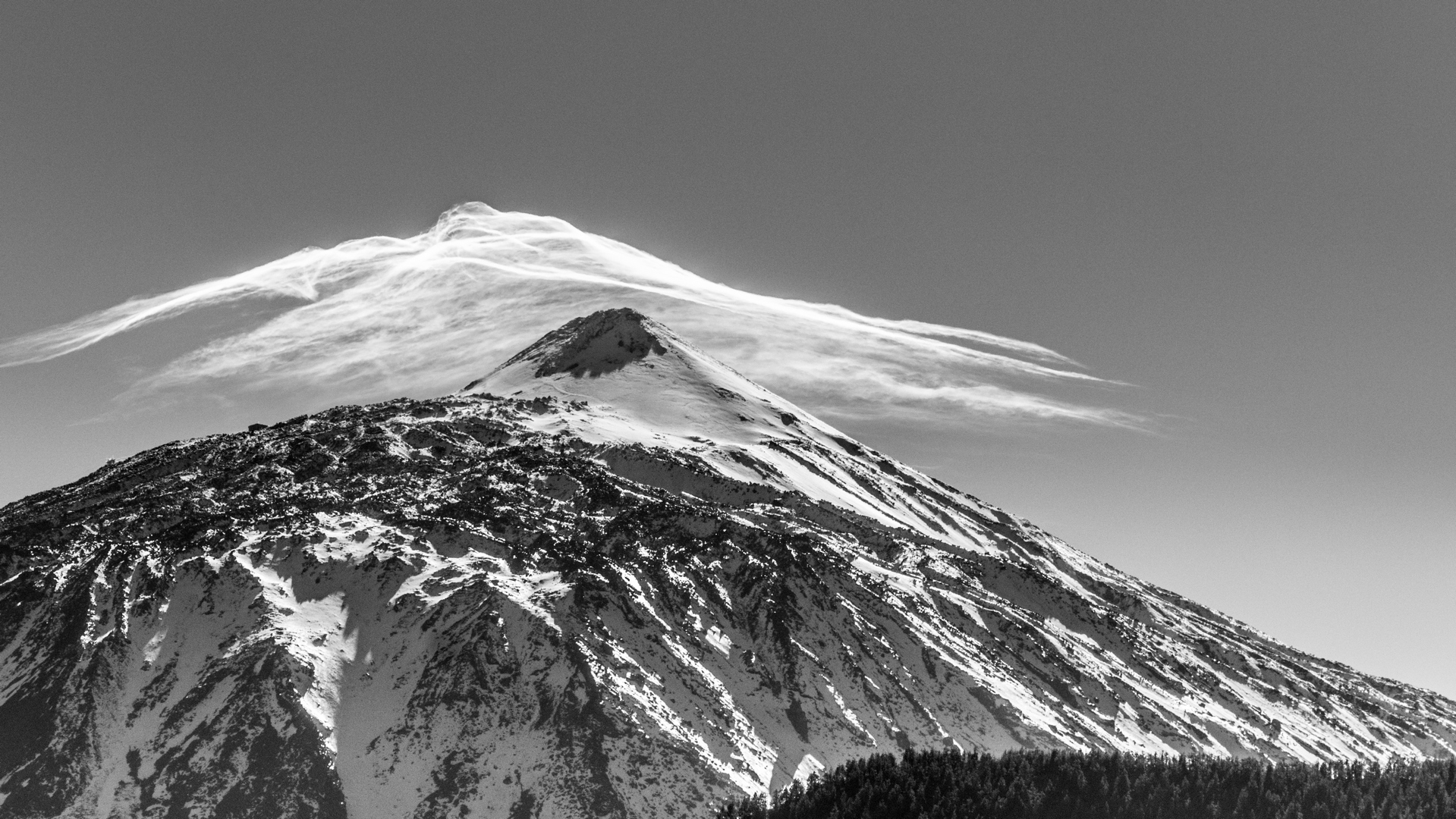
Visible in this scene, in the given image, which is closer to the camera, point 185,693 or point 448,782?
point 448,782

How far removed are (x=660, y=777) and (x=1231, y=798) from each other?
258ft

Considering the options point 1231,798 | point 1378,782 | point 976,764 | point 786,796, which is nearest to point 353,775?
point 786,796

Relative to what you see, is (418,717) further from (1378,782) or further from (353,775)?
(1378,782)

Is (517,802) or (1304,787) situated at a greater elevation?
(1304,787)

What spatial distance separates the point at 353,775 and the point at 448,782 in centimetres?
1386

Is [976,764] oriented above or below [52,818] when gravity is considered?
above

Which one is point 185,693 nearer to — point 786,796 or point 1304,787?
point 786,796

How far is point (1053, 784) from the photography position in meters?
183

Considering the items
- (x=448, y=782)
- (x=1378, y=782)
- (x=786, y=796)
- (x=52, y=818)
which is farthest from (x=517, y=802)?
(x=1378, y=782)

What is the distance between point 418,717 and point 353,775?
1366 cm

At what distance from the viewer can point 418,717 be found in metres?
198

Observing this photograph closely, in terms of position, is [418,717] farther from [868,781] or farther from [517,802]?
[868,781]

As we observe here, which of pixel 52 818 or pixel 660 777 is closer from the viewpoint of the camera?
pixel 52 818

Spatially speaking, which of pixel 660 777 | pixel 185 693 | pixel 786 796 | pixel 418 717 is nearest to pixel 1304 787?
pixel 786 796
